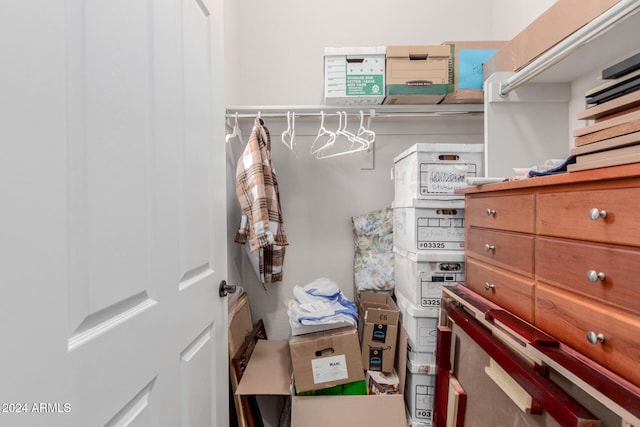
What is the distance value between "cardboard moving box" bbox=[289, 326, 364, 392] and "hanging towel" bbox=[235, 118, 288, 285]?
17.0 inches

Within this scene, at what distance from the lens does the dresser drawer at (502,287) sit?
838mm

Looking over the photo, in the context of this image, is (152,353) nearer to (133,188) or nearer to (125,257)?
(125,257)

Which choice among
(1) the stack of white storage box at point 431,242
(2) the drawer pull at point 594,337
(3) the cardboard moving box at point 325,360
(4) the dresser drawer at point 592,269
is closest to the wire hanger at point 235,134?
(1) the stack of white storage box at point 431,242

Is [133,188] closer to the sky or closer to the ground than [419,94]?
Answer: closer to the ground

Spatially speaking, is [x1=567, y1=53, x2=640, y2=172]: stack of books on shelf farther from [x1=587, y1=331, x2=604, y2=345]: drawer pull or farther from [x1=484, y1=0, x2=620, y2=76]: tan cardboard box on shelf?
[x1=484, y1=0, x2=620, y2=76]: tan cardboard box on shelf

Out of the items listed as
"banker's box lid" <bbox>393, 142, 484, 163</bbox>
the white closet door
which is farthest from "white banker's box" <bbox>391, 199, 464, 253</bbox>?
the white closet door

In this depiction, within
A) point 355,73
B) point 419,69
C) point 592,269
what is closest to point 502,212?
point 592,269

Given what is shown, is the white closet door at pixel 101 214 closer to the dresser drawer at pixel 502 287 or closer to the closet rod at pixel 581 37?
the dresser drawer at pixel 502 287

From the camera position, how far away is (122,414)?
59 centimetres

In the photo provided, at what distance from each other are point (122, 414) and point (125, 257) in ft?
0.97

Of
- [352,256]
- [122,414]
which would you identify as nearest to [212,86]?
[122,414]

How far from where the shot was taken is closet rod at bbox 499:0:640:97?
2.65ft

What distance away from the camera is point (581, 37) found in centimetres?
93

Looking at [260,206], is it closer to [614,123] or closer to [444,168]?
[444,168]
